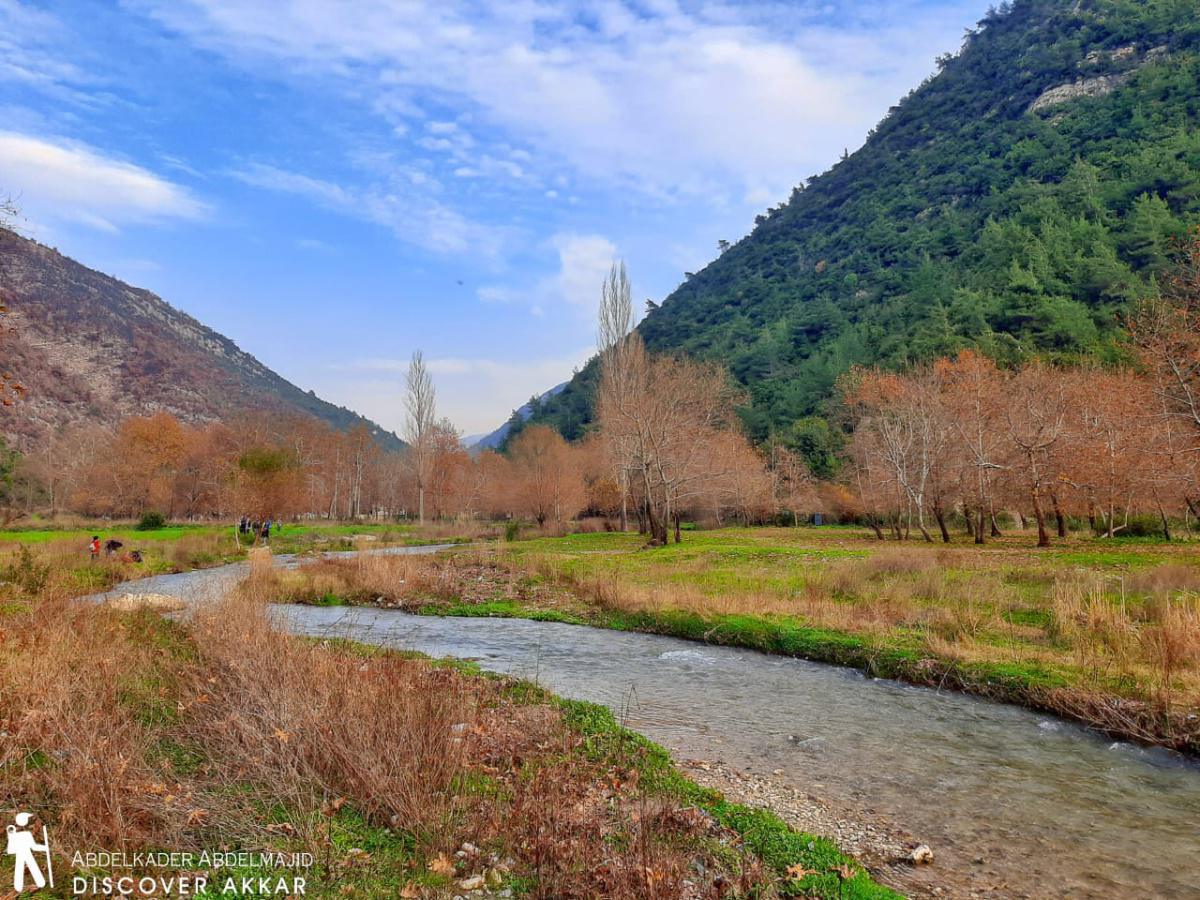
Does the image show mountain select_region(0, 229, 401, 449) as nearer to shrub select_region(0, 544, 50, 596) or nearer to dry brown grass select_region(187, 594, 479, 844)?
shrub select_region(0, 544, 50, 596)

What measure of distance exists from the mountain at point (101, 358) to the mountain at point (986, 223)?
64.2 metres

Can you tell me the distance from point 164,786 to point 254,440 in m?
73.9

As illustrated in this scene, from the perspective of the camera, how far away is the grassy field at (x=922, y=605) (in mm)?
10188

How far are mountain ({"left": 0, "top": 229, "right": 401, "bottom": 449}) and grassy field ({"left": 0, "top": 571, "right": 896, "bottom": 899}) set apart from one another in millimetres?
84076

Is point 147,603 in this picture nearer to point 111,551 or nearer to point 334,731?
point 334,731

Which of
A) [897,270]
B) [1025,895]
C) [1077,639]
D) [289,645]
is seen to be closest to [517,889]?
[1025,895]

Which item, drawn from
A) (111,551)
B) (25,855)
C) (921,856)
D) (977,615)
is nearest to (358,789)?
(25,855)

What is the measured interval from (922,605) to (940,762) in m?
8.74

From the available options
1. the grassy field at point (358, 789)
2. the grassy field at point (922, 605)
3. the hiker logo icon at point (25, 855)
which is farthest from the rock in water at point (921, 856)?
the hiker logo icon at point (25, 855)

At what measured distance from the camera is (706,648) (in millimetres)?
15570

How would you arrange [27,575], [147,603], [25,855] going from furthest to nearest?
[27,575] < [147,603] < [25,855]

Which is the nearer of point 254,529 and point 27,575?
point 27,575

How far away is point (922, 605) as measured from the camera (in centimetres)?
1600

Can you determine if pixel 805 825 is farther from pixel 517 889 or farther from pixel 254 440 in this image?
pixel 254 440
